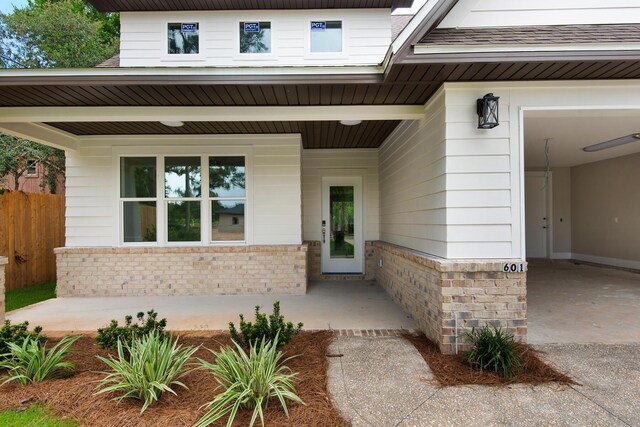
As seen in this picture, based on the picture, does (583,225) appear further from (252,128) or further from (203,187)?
(203,187)

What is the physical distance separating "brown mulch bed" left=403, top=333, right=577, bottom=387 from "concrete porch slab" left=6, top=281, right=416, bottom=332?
35.7 inches

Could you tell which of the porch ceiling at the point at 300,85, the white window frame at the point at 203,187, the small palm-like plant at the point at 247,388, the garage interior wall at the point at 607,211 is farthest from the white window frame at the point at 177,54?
the garage interior wall at the point at 607,211

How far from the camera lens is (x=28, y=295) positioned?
19.3 ft

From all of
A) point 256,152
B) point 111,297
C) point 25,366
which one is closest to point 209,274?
point 111,297

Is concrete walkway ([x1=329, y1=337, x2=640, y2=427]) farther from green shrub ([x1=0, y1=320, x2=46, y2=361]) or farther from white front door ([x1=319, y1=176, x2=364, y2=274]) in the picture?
white front door ([x1=319, y1=176, x2=364, y2=274])

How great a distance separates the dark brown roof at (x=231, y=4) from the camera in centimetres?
559

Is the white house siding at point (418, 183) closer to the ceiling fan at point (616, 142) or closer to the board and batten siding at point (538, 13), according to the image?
the board and batten siding at point (538, 13)

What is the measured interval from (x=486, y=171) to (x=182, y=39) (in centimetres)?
580

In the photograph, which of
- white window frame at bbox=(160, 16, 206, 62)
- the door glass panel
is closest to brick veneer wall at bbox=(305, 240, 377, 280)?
the door glass panel

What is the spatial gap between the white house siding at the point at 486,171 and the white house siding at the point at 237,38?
3.14 meters

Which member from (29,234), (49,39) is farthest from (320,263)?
(49,39)

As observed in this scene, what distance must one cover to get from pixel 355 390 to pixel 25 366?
2.76m

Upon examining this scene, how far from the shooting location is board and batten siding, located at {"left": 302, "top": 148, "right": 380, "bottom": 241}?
6941 millimetres

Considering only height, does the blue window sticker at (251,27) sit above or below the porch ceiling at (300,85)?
above
